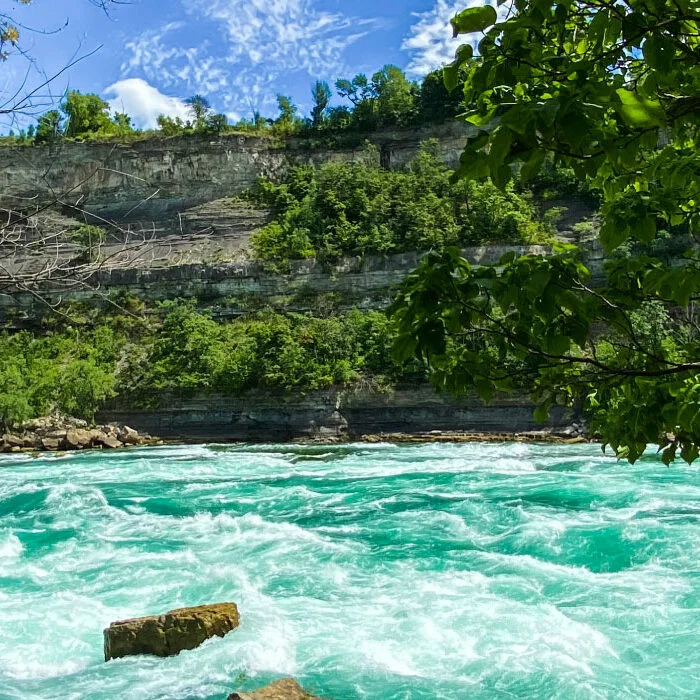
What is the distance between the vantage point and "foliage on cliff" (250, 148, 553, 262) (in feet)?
128

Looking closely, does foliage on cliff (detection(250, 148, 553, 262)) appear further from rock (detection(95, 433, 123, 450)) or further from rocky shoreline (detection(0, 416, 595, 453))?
rock (detection(95, 433, 123, 450))

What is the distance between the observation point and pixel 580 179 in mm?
2078

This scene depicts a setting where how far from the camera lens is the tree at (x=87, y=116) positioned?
52031mm

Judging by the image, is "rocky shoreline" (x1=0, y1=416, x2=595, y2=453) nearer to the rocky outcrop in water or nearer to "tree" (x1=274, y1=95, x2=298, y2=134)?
the rocky outcrop in water

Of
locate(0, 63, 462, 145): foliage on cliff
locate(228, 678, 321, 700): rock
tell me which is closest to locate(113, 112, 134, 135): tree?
locate(0, 63, 462, 145): foliage on cliff

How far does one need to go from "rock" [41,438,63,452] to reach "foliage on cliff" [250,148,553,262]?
667 inches

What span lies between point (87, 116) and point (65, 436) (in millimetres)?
33934

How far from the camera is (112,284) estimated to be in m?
40.5

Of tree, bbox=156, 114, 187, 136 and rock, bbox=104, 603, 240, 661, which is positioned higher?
tree, bbox=156, 114, 187, 136

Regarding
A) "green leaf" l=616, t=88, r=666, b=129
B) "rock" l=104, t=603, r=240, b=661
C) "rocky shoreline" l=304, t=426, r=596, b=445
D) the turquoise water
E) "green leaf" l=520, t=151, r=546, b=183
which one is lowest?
"rocky shoreline" l=304, t=426, r=596, b=445

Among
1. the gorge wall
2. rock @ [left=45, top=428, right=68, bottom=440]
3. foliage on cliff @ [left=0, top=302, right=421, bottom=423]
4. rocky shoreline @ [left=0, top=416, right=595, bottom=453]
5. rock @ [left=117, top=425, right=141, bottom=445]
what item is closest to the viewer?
rocky shoreline @ [left=0, top=416, right=595, bottom=453]

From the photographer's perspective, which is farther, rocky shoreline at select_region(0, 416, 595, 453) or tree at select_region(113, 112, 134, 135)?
tree at select_region(113, 112, 134, 135)

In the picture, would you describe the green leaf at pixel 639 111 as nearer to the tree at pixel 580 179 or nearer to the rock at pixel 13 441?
the tree at pixel 580 179

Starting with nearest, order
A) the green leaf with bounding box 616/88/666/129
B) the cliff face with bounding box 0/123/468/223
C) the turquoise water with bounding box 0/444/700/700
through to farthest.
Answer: the green leaf with bounding box 616/88/666/129 → the turquoise water with bounding box 0/444/700/700 → the cliff face with bounding box 0/123/468/223
